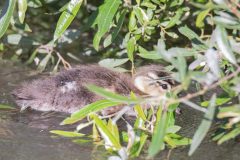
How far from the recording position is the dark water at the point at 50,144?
134 inches

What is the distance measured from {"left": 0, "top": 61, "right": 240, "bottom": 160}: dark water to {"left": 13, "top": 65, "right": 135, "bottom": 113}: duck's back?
0.08 metres

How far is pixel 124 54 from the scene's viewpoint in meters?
5.05

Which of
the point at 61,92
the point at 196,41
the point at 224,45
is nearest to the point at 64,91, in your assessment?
the point at 61,92

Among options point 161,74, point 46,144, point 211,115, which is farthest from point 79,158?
point 161,74

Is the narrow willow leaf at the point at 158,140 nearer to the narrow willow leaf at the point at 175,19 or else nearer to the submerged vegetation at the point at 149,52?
the submerged vegetation at the point at 149,52

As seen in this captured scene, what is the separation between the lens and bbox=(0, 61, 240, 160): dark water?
11.1 feet

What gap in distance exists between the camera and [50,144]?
359cm

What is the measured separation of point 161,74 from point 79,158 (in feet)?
4.27

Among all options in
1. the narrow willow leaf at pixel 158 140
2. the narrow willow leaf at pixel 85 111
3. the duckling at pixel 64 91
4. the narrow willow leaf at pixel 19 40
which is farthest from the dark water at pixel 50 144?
the narrow willow leaf at pixel 19 40

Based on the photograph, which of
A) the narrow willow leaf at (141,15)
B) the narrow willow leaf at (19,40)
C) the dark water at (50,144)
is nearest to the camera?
the dark water at (50,144)

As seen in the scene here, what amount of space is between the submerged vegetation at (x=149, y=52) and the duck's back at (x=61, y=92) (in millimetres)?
187

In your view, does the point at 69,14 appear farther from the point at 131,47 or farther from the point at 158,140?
the point at 158,140

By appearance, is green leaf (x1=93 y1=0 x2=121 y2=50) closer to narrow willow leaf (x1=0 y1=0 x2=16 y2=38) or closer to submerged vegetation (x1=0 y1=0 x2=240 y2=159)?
submerged vegetation (x1=0 y1=0 x2=240 y2=159)

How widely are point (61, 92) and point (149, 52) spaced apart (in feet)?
2.47
